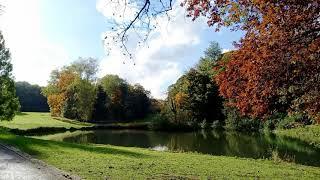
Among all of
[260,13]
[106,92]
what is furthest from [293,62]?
[106,92]

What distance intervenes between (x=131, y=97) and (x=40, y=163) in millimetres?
86863

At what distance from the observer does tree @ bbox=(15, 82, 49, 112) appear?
128625 millimetres

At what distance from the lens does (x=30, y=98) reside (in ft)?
430

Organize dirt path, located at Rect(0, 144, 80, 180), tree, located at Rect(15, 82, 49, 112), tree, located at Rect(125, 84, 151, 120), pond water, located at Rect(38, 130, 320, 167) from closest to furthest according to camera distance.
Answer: dirt path, located at Rect(0, 144, 80, 180)
pond water, located at Rect(38, 130, 320, 167)
tree, located at Rect(125, 84, 151, 120)
tree, located at Rect(15, 82, 49, 112)

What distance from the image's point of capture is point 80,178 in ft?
44.2

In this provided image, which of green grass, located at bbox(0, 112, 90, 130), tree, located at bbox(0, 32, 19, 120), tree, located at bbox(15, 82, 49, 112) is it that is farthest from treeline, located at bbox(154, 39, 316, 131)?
tree, located at bbox(15, 82, 49, 112)

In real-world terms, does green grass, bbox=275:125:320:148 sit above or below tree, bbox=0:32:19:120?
below

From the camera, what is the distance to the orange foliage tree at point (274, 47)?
47.4 feet

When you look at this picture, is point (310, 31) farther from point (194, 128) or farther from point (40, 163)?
point (194, 128)

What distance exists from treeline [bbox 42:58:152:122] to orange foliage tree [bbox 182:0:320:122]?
7519 centimetres

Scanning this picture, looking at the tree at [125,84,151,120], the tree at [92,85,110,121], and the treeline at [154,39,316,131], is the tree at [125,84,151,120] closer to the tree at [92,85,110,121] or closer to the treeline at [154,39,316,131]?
the tree at [92,85,110,121]

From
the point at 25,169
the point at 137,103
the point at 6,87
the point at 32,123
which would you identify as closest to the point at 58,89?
the point at 137,103

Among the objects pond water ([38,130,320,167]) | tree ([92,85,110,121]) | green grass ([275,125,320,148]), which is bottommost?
pond water ([38,130,320,167])

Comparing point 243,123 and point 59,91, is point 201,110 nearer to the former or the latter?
point 243,123
